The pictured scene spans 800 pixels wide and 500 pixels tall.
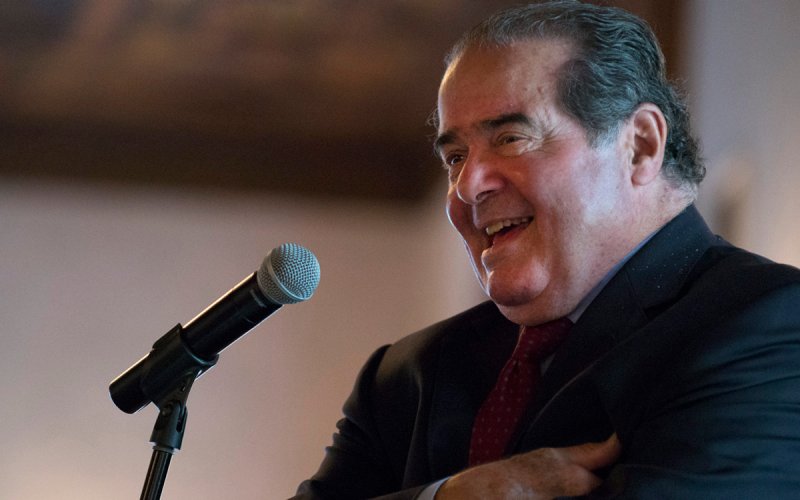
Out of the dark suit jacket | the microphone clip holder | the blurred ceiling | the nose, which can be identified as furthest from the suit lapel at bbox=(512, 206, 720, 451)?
the blurred ceiling

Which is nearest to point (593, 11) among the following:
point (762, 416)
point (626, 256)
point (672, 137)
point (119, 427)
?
point (672, 137)

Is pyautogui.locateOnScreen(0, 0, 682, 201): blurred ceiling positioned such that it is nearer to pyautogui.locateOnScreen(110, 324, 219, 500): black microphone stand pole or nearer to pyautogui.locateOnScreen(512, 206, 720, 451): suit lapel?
pyautogui.locateOnScreen(512, 206, 720, 451): suit lapel

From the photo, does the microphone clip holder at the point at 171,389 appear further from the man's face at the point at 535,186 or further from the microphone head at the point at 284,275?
the man's face at the point at 535,186

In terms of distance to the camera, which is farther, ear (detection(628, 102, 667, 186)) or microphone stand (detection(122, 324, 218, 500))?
ear (detection(628, 102, 667, 186))

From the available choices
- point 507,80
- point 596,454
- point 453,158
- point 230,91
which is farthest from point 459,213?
point 230,91

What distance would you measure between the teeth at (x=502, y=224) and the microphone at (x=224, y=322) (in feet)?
1.33

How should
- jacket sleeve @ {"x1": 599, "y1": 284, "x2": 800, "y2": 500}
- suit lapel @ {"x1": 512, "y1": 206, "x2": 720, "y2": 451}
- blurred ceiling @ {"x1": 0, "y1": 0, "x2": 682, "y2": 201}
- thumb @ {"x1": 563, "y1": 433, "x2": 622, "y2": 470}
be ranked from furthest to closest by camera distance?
blurred ceiling @ {"x1": 0, "y1": 0, "x2": 682, "y2": 201} < suit lapel @ {"x1": 512, "y1": 206, "x2": 720, "y2": 451} < thumb @ {"x1": 563, "y1": 433, "x2": 622, "y2": 470} < jacket sleeve @ {"x1": 599, "y1": 284, "x2": 800, "y2": 500}

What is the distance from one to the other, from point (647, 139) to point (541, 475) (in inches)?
27.1

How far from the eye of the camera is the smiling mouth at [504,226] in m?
1.81

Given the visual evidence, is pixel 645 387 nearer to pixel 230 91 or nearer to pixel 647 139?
pixel 647 139

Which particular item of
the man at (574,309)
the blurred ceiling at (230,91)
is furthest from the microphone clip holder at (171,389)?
the blurred ceiling at (230,91)

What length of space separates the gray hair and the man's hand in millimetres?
570

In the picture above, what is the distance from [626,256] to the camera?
1.81 meters

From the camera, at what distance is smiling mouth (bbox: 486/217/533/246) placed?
5.95 feet
